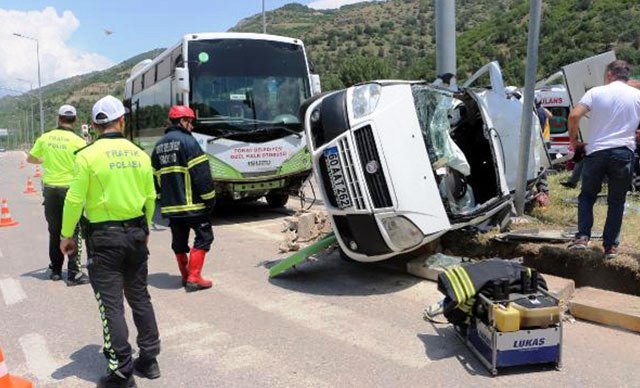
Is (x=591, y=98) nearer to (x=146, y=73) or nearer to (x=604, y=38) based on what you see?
(x=146, y=73)

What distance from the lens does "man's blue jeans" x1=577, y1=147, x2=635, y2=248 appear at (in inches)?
199

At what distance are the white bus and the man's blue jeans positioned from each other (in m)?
5.85

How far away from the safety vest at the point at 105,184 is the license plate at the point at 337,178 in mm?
2102

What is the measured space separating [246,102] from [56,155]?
416 cm

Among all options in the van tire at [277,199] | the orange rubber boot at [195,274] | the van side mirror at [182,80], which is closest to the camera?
the orange rubber boot at [195,274]

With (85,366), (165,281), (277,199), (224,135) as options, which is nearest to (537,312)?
(85,366)

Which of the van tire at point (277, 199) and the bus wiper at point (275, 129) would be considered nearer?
the bus wiper at point (275, 129)

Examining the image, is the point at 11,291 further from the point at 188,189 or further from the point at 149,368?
the point at 149,368

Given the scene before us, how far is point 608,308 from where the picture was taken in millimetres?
4465

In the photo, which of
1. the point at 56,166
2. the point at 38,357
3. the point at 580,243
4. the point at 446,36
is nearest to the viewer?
the point at 38,357

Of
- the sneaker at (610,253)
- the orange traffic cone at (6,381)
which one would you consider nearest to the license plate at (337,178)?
the sneaker at (610,253)

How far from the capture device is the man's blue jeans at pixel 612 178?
5047 mm

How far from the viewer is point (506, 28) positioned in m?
48.2

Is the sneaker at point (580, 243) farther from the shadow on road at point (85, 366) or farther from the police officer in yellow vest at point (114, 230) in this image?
the shadow on road at point (85, 366)
